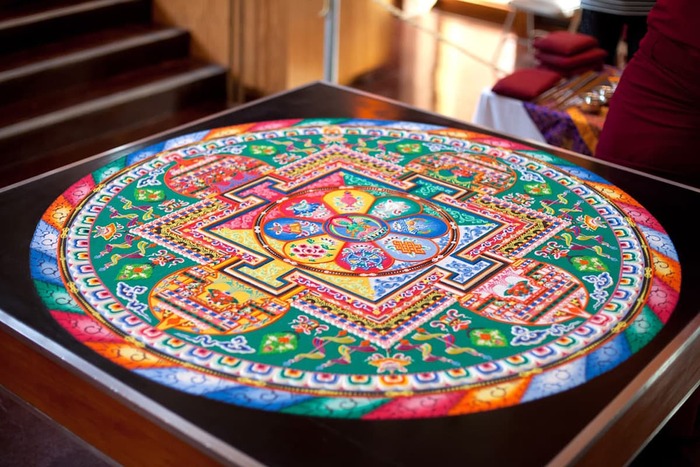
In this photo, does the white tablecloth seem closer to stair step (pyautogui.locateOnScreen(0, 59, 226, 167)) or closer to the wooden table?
the wooden table

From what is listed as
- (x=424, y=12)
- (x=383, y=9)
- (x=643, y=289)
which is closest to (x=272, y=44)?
(x=383, y=9)

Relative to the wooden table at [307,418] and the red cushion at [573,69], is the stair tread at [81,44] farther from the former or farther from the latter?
the wooden table at [307,418]

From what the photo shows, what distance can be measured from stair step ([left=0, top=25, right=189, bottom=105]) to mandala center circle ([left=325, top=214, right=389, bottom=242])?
268cm

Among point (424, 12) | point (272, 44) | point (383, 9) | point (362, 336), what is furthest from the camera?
point (424, 12)

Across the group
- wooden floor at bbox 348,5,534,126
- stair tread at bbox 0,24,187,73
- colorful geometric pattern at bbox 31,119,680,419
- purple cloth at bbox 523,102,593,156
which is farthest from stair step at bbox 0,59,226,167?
purple cloth at bbox 523,102,593,156

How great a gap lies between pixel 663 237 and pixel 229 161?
105 cm

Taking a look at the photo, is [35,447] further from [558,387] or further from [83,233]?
[558,387]

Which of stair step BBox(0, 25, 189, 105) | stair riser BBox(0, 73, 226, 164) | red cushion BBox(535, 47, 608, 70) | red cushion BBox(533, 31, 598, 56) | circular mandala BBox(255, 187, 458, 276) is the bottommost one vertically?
stair riser BBox(0, 73, 226, 164)

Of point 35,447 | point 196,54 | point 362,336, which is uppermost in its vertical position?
point 362,336

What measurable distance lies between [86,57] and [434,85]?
1990mm

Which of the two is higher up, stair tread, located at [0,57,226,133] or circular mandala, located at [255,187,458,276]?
circular mandala, located at [255,187,458,276]

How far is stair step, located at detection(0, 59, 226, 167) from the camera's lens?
4.05m

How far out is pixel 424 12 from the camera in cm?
695

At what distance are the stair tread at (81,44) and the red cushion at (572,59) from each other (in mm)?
2184
